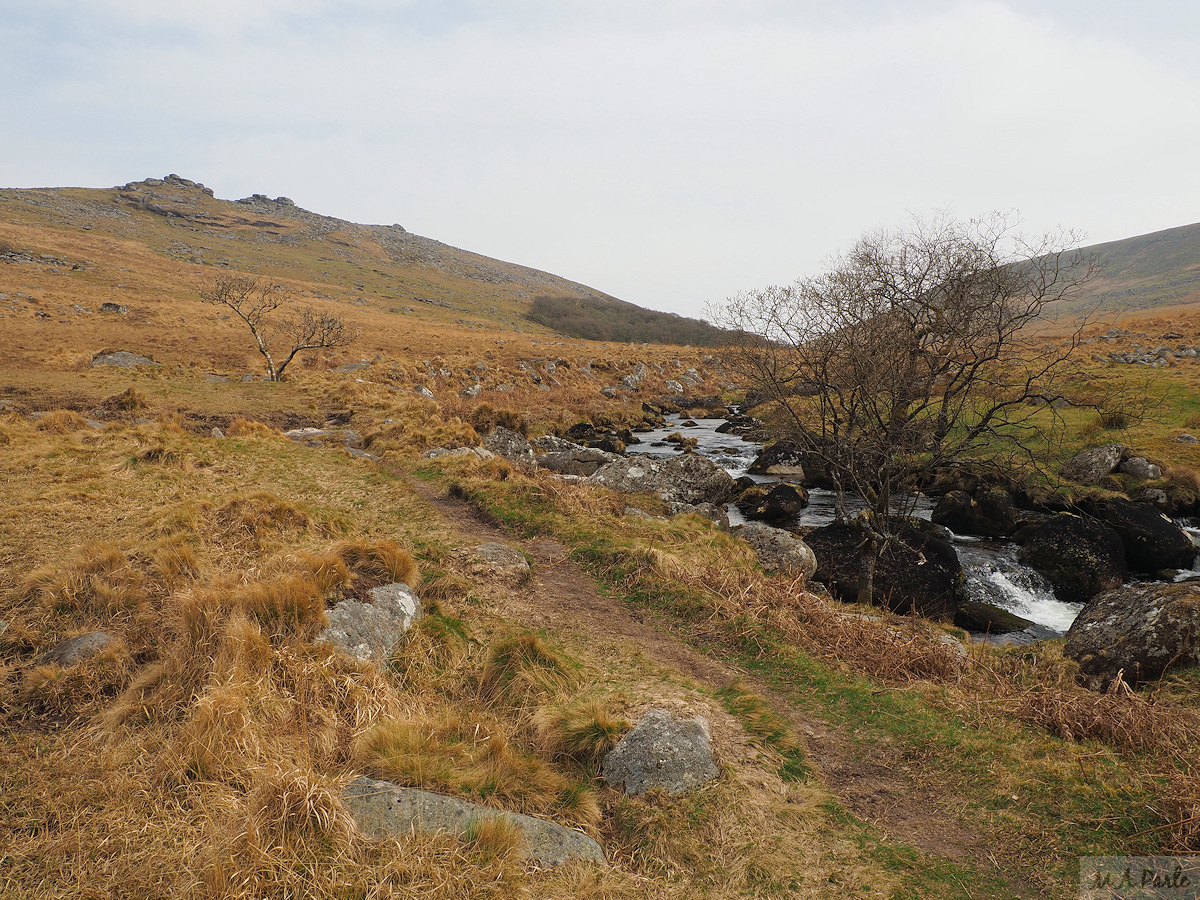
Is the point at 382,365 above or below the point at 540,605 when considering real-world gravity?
above

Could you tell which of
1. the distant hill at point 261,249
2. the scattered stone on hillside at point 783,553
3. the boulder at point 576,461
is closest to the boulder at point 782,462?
the boulder at point 576,461

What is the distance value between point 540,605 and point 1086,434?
78.7ft

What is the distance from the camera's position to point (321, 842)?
3.81 metres

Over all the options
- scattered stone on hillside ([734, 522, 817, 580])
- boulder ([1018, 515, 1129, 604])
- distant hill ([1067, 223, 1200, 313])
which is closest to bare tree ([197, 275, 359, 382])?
scattered stone on hillside ([734, 522, 817, 580])

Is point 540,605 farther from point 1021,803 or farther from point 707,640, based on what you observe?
point 1021,803

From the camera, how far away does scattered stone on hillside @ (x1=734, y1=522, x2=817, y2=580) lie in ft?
39.4

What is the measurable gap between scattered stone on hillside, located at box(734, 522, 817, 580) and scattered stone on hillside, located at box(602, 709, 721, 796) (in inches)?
262

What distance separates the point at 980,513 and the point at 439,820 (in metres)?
17.5

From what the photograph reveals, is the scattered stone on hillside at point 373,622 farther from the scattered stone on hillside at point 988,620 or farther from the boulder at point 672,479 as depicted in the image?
the scattered stone on hillside at point 988,620

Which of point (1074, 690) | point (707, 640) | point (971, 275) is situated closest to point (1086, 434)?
point (971, 275)

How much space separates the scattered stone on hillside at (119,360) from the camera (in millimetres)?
27911

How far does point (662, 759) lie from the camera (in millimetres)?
5168

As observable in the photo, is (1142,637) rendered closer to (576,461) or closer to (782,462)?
(576,461)

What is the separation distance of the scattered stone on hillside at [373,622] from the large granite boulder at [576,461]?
40.2 feet
